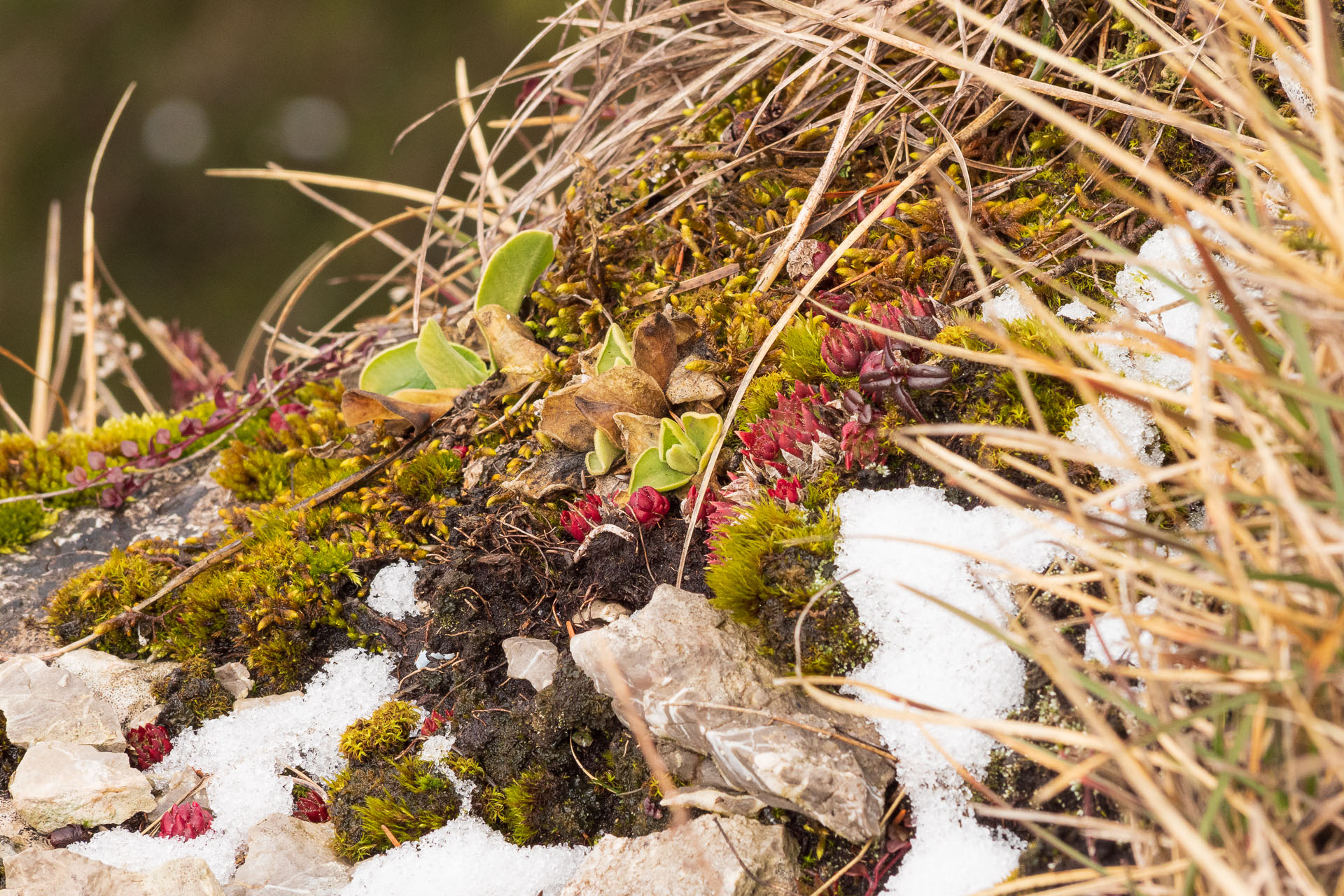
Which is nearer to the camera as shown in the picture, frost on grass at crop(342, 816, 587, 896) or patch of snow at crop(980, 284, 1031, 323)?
frost on grass at crop(342, 816, 587, 896)

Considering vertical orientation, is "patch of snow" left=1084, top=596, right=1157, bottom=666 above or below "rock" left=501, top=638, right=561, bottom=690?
above

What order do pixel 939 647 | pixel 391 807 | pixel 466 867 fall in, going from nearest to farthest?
pixel 939 647, pixel 466 867, pixel 391 807

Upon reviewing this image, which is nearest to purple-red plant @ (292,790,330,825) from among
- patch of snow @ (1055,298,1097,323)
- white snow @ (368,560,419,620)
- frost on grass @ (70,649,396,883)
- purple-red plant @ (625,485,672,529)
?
frost on grass @ (70,649,396,883)

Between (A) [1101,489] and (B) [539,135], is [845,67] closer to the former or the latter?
(A) [1101,489]

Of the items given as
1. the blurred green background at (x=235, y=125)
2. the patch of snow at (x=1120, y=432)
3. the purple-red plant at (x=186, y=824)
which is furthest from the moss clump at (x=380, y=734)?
the blurred green background at (x=235, y=125)

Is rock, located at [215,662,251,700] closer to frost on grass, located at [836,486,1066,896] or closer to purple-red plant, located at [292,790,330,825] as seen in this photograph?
purple-red plant, located at [292,790,330,825]

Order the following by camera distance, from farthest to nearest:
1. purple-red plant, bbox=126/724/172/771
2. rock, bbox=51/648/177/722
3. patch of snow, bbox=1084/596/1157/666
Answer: rock, bbox=51/648/177/722 < purple-red plant, bbox=126/724/172/771 < patch of snow, bbox=1084/596/1157/666

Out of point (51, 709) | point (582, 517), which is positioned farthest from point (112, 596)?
point (582, 517)

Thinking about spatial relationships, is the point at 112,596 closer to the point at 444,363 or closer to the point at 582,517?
the point at 444,363

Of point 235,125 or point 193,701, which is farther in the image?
point 235,125
